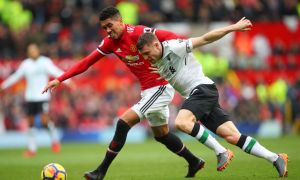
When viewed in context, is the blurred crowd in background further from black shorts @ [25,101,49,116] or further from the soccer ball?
the soccer ball

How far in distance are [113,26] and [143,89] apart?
3.68ft

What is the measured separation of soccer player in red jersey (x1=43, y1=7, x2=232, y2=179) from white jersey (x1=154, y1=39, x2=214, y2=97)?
38 centimetres

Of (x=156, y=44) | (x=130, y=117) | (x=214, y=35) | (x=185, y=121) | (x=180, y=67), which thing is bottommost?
(x=130, y=117)

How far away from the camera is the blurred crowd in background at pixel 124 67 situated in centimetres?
2381

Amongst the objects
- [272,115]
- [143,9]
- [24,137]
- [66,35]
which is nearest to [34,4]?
[66,35]

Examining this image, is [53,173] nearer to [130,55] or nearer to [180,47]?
[130,55]

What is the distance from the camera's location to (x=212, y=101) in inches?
381

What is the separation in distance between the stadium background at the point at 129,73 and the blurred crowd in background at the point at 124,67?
0.04 meters

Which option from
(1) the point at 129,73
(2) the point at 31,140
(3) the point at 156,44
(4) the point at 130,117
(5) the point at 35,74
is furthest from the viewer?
(1) the point at 129,73

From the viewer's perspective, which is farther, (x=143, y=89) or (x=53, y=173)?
(x=143, y=89)

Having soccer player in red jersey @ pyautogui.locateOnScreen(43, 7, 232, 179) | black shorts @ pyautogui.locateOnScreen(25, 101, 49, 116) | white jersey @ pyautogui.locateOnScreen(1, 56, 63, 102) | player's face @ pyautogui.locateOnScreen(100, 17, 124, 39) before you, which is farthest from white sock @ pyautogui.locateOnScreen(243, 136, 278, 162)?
black shorts @ pyautogui.locateOnScreen(25, 101, 49, 116)

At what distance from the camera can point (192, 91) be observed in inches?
382

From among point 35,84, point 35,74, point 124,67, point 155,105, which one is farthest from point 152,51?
point 124,67

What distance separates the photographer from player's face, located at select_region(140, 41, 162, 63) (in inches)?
370
